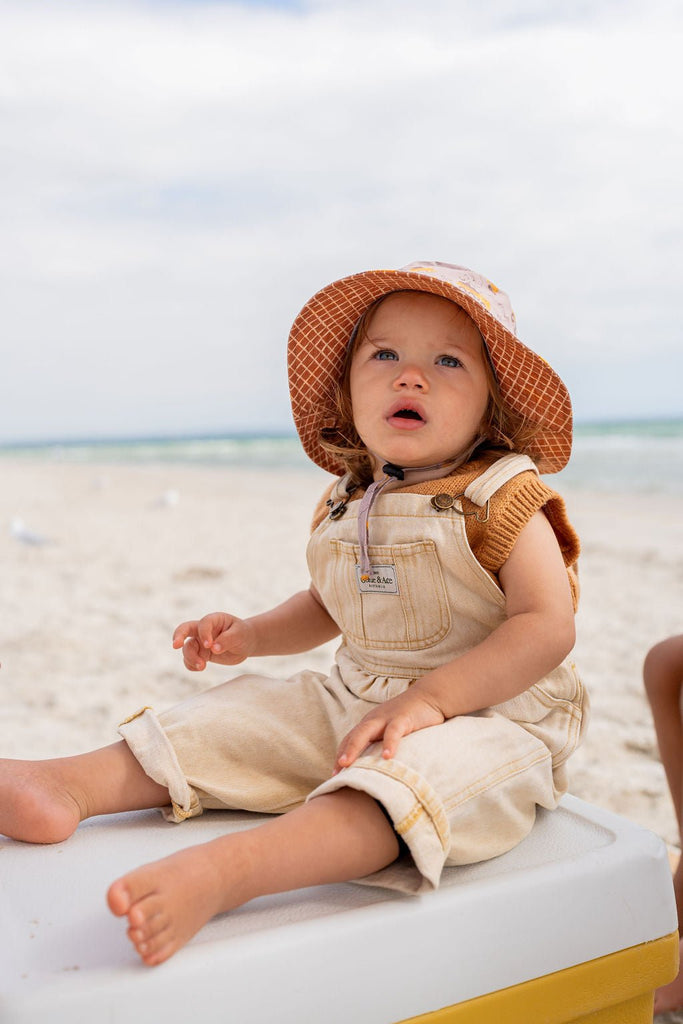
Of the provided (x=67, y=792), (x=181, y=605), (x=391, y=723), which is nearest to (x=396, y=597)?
(x=391, y=723)

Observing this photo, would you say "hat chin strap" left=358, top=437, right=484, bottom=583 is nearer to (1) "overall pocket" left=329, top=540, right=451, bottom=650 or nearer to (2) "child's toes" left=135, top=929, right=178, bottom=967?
(1) "overall pocket" left=329, top=540, right=451, bottom=650

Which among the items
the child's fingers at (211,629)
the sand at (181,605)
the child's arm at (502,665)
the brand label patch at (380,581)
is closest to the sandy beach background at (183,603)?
the sand at (181,605)

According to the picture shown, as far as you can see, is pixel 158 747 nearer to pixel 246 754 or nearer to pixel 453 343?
pixel 246 754

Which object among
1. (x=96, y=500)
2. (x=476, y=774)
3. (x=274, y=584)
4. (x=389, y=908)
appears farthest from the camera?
(x=96, y=500)

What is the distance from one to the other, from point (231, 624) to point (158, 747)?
0.78ft

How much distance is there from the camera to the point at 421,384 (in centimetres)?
132

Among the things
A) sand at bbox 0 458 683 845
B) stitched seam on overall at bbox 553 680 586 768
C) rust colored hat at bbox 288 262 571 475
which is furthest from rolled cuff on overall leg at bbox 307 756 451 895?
sand at bbox 0 458 683 845

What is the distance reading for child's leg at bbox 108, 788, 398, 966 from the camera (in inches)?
34.0

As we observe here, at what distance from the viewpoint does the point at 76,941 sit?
0.92 metres

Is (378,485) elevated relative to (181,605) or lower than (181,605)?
elevated

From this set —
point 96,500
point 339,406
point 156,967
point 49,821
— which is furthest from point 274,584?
point 96,500

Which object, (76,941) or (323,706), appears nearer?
(76,941)

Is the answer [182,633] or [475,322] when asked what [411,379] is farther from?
[182,633]

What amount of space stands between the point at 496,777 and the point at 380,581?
0.32 metres
